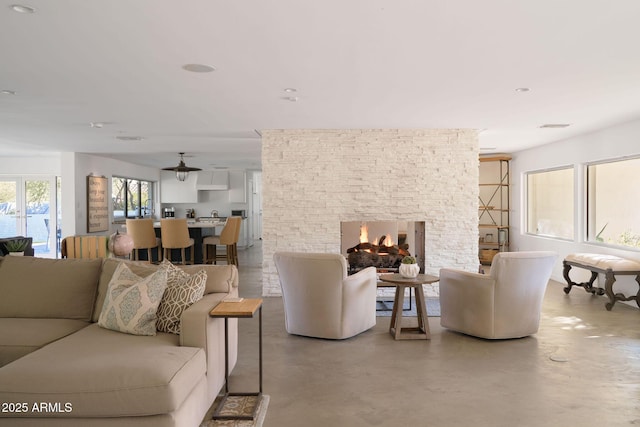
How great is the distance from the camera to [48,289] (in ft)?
11.0

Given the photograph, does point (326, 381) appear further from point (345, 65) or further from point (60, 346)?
Answer: point (345, 65)

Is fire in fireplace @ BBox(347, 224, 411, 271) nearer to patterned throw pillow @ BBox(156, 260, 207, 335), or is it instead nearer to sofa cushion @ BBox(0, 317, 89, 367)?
patterned throw pillow @ BBox(156, 260, 207, 335)

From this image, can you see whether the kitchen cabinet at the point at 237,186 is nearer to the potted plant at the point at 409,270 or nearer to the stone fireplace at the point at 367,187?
the stone fireplace at the point at 367,187

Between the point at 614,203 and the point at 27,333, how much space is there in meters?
7.01

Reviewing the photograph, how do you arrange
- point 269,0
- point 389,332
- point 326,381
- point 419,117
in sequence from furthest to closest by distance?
point 419,117 → point 389,332 → point 326,381 → point 269,0

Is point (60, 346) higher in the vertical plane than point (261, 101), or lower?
lower

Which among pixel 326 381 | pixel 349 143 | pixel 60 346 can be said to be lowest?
pixel 326 381

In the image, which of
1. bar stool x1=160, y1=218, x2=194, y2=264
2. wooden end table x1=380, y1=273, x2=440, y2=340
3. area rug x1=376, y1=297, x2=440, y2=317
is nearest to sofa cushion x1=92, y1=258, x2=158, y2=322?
wooden end table x1=380, y1=273, x2=440, y2=340

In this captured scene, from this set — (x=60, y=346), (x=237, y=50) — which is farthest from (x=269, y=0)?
(x=60, y=346)

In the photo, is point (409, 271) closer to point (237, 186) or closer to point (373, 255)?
point (373, 255)

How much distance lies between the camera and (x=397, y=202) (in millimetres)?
6668

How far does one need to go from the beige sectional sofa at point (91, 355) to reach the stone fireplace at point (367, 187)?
3139mm

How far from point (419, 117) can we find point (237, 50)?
302 cm

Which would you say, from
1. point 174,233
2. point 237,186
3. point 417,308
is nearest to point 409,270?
point 417,308
